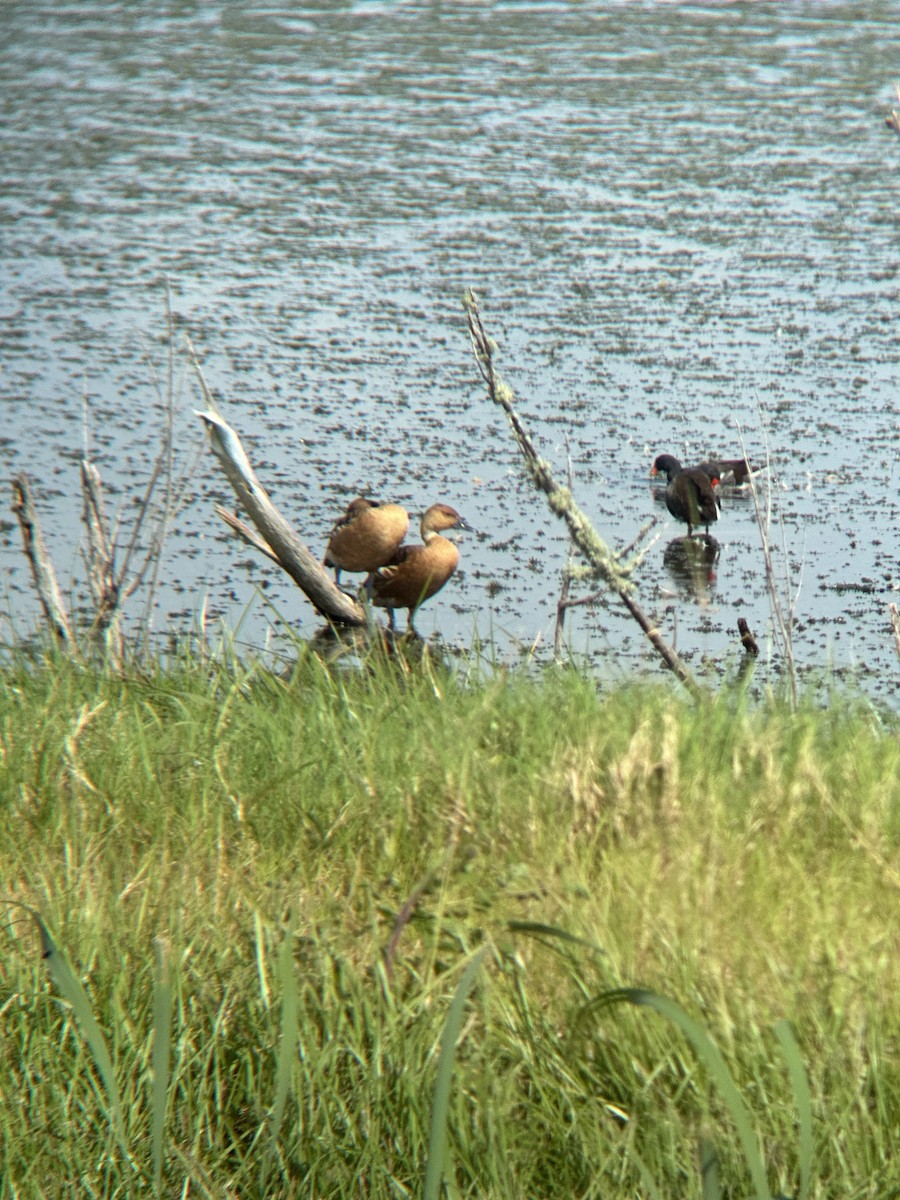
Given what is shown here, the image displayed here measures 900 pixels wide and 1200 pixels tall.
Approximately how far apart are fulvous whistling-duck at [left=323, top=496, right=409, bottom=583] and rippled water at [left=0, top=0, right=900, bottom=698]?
0.76 feet

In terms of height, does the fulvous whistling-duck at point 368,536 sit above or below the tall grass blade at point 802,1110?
below

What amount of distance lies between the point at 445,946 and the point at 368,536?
8.35 ft

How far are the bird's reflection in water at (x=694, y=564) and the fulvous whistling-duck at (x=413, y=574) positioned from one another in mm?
809

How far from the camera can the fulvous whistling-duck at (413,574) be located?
15.3ft

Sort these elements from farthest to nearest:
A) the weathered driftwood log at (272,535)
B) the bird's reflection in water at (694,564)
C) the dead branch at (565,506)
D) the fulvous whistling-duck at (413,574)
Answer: the bird's reflection in water at (694,564), the fulvous whistling-duck at (413,574), the weathered driftwood log at (272,535), the dead branch at (565,506)

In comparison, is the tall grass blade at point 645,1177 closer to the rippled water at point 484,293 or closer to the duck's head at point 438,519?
the rippled water at point 484,293

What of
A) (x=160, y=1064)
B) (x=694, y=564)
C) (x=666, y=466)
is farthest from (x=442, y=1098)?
(x=666, y=466)

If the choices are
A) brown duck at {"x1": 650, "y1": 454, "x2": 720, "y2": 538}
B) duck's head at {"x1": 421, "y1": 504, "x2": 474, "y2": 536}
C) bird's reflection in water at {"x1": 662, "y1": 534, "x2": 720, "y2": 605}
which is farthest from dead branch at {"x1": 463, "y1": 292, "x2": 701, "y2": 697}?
brown duck at {"x1": 650, "y1": 454, "x2": 720, "y2": 538}

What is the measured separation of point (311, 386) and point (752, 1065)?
18.4 feet

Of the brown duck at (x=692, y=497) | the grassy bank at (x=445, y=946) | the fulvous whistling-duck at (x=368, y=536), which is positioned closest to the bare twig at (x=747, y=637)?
the grassy bank at (x=445, y=946)

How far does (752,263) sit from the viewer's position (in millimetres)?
9508

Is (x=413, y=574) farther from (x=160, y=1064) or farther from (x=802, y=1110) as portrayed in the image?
(x=802, y=1110)

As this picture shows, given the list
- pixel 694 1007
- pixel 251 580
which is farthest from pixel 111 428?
pixel 694 1007

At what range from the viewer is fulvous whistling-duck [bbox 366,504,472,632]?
467 centimetres
